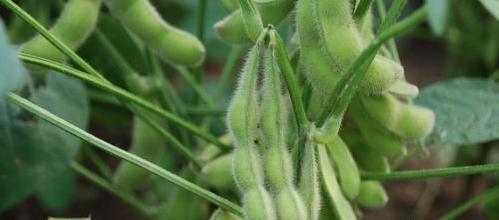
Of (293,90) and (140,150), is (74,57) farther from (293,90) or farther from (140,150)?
(140,150)

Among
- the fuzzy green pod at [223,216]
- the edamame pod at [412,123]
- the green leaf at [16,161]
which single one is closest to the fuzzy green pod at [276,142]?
the fuzzy green pod at [223,216]

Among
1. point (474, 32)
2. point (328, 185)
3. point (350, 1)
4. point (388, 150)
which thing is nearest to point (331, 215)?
point (328, 185)

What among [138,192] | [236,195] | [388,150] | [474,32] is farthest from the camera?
[138,192]

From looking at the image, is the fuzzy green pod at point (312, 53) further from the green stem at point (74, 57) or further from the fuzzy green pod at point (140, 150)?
the fuzzy green pod at point (140, 150)

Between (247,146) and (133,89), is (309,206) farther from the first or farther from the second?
(133,89)

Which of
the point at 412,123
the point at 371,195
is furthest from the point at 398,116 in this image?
the point at 371,195

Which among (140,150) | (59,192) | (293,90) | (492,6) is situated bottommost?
(59,192)
